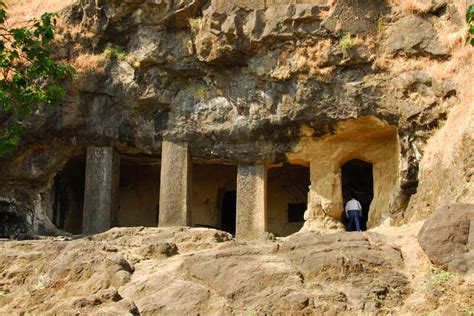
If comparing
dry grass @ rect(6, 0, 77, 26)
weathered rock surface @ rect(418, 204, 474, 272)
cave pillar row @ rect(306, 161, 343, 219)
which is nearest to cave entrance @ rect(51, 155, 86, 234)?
dry grass @ rect(6, 0, 77, 26)

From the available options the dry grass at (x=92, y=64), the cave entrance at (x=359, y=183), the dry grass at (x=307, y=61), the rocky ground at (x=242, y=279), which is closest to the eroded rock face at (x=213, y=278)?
the rocky ground at (x=242, y=279)

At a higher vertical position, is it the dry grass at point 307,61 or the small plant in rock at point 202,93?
the dry grass at point 307,61

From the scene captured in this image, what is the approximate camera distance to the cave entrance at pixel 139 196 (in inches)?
878

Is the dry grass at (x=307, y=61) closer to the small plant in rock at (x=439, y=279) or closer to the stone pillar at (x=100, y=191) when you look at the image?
the stone pillar at (x=100, y=191)

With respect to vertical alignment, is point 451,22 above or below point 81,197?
above

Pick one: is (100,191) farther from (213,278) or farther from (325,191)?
(213,278)

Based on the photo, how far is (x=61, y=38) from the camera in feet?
62.5

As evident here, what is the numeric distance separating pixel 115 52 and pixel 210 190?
5781 mm

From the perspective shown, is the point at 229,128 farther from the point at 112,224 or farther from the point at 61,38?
the point at 61,38

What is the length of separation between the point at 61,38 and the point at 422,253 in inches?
477

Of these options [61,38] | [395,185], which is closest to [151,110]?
[61,38]

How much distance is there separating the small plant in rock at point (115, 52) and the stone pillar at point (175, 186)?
253 cm

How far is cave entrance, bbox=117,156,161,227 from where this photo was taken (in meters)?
22.3

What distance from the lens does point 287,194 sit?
74.0 ft
